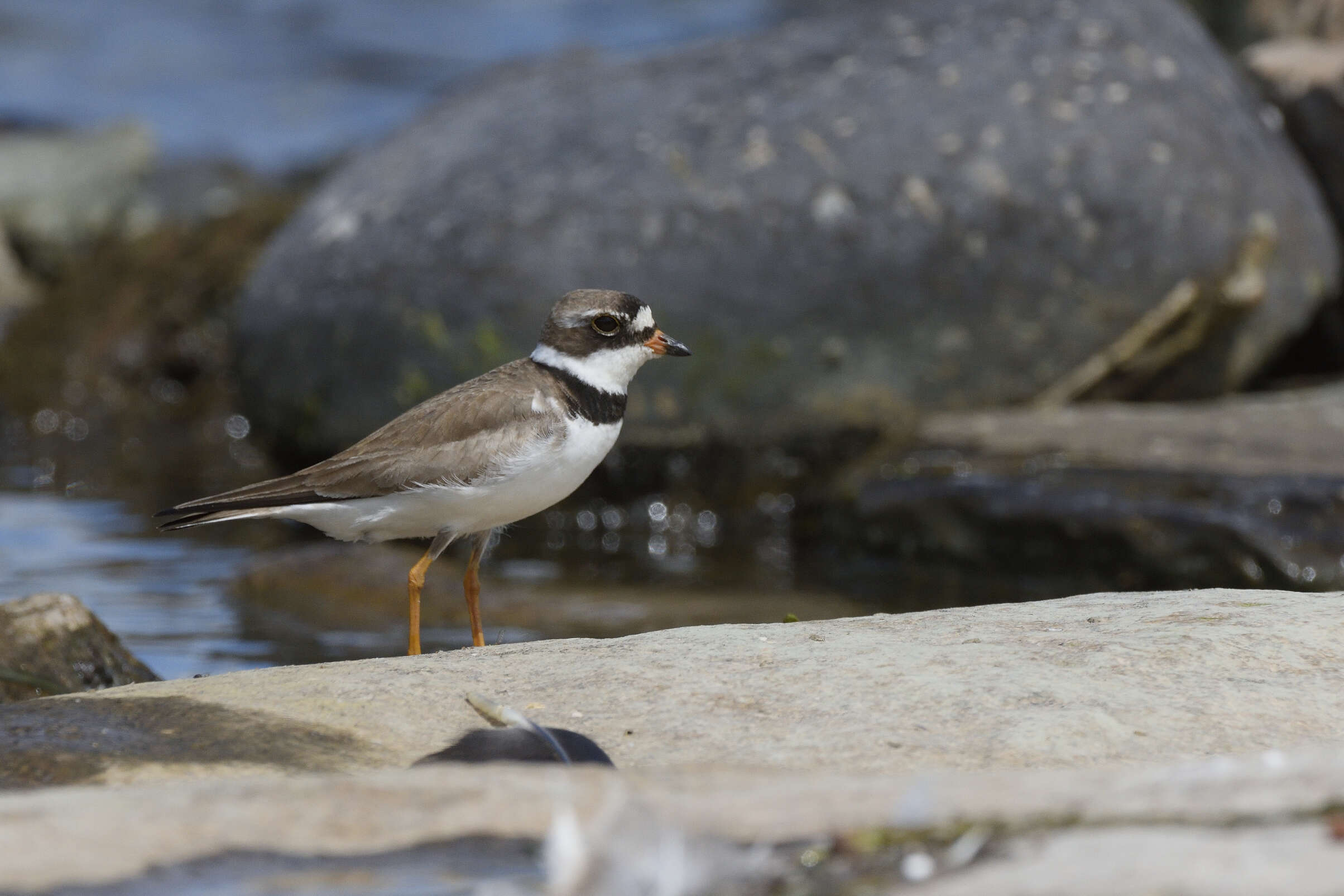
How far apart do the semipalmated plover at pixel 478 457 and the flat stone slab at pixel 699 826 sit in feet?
7.81

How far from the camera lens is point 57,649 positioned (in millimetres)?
4914

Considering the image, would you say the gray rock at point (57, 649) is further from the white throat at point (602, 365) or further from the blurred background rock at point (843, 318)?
the white throat at point (602, 365)

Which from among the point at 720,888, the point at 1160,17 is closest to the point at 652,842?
the point at 720,888

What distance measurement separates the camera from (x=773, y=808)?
234 cm

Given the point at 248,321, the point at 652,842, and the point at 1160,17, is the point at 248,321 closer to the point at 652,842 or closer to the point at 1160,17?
the point at 1160,17

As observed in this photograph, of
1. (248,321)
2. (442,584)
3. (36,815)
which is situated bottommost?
(442,584)

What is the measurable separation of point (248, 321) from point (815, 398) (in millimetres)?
3462

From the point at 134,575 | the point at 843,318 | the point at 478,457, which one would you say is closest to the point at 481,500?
the point at 478,457

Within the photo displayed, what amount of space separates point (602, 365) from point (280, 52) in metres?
22.9

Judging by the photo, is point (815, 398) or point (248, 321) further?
point (248, 321)

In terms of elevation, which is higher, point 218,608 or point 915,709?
point 915,709

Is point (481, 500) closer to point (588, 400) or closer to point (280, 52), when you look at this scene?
point (588, 400)

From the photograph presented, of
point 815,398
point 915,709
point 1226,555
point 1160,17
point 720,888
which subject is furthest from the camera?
point 1160,17

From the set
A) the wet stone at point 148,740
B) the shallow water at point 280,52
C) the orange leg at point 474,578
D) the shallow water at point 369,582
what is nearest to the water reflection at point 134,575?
the shallow water at point 369,582
